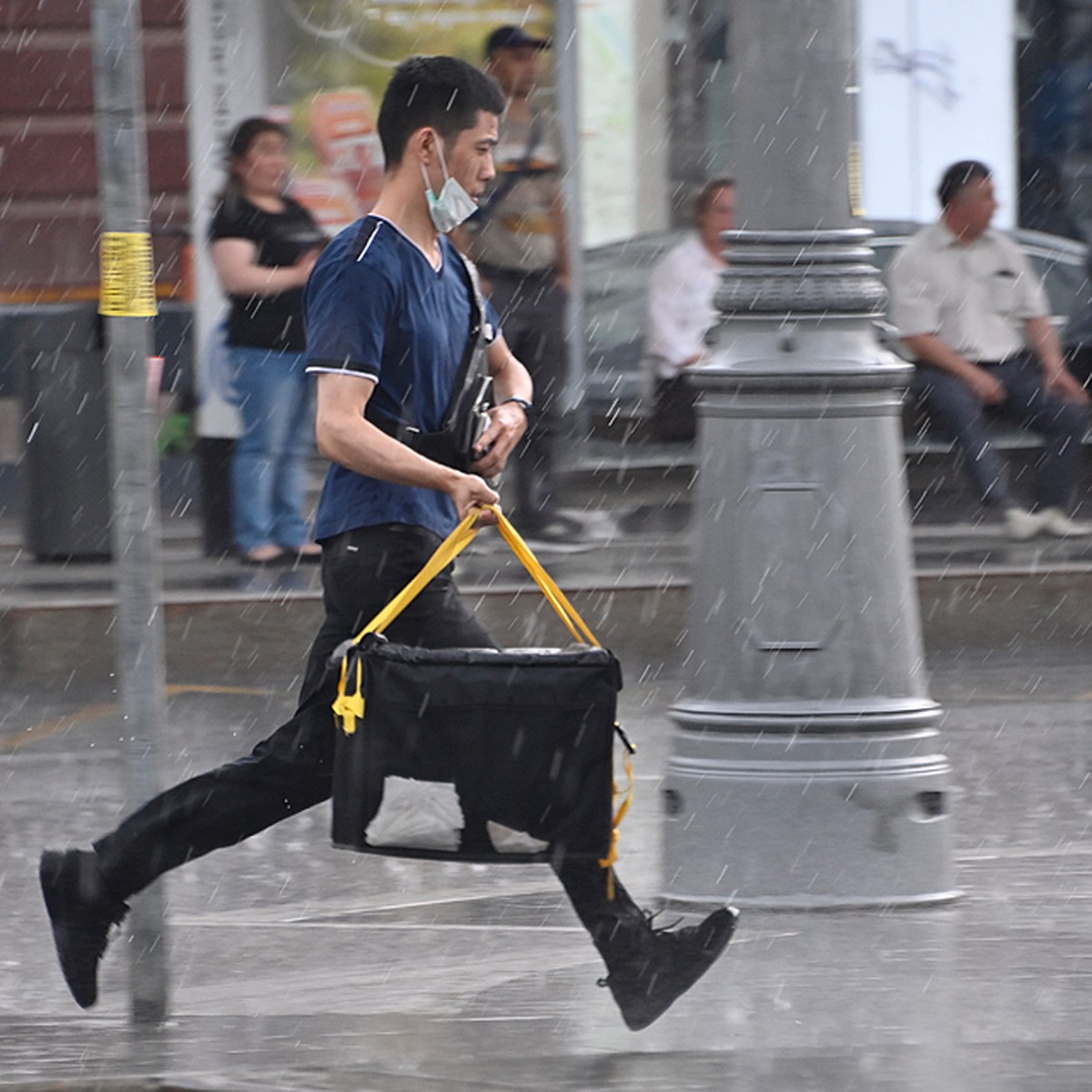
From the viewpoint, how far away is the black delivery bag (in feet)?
16.1

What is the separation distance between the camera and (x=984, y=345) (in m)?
11.4

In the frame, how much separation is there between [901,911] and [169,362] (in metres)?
8.94

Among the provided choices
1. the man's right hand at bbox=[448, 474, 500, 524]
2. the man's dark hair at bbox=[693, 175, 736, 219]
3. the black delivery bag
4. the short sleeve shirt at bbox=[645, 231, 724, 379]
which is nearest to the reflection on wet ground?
the black delivery bag

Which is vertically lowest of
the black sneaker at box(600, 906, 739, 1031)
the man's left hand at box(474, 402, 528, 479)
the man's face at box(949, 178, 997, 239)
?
the black sneaker at box(600, 906, 739, 1031)

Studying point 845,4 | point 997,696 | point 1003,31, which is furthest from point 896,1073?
point 1003,31

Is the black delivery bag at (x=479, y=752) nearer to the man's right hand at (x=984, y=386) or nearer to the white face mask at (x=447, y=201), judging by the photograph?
the white face mask at (x=447, y=201)

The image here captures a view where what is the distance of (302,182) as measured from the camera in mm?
13609

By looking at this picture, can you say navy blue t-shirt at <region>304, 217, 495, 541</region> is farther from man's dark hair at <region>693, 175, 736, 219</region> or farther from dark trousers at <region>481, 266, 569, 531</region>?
man's dark hair at <region>693, 175, 736, 219</region>

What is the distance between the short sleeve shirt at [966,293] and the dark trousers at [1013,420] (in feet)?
0.46

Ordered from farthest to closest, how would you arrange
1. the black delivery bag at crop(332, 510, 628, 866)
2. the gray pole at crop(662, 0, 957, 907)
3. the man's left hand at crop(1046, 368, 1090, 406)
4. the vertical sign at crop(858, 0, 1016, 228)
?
the vertical sign at crop(858, 0, 1016, 228)
the man's left hand at crop(1046, 368, 1090, 406)
the gray pole at crop(662, 0, 957, 907)
the black delivery bag at crop(332, 510, 628, 866)

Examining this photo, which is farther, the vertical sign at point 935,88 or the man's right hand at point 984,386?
the vertical sign at point 935,88

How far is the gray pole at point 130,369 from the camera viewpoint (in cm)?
499

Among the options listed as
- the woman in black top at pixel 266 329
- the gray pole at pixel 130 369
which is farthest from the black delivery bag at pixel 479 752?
the woman in black top at pixel 266 329

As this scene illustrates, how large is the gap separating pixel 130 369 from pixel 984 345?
271 inches
